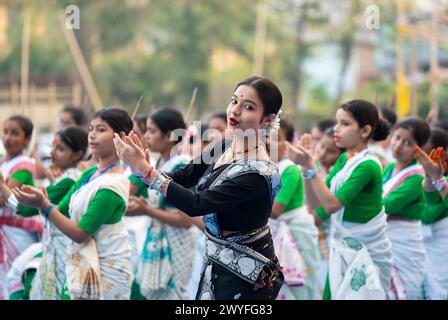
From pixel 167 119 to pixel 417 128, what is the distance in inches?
70.1

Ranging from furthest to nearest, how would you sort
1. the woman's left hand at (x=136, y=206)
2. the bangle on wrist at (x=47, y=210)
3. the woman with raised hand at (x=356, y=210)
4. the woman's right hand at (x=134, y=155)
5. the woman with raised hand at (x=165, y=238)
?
the woman with raised hand at (x=165, y=238)
the woman's left hand at (x=136, y=206)
the woman with raised hand at (x=356, y=210)
the bangle on wrist at (x=47, y=210)
the woman's right hand at (x=134, y=155)

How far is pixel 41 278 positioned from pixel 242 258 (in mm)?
2138

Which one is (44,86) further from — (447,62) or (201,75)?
(447,62)

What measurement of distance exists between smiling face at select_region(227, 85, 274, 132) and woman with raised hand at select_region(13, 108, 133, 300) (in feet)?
4.66

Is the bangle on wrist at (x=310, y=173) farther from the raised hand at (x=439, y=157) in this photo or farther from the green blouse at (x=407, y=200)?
the green blouse at (x=407, y=200)

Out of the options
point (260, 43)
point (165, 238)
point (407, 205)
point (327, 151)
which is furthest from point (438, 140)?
point (260, 43)

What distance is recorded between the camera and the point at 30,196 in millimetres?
4941

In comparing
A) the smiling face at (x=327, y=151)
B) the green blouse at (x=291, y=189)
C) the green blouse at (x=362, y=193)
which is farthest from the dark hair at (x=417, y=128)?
the smiling face at (x=327, y=151)

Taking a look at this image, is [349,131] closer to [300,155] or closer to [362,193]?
[362,193]

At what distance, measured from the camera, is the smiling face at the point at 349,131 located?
5789 mm

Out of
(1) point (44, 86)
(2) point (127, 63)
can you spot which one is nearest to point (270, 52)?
(2) point (127, 63)

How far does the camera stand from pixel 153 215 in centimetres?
620
